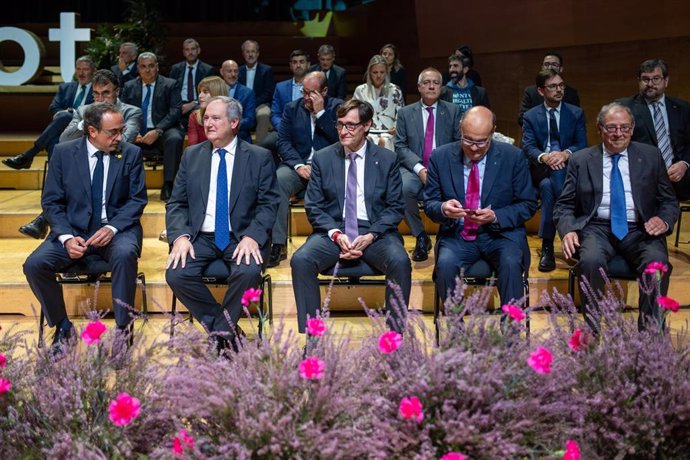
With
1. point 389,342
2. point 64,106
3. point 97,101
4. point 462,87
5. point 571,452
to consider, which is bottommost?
point 571,452

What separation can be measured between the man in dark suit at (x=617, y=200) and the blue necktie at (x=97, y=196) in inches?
97.3

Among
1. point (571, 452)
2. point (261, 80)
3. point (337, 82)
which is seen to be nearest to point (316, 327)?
point (571, 452)

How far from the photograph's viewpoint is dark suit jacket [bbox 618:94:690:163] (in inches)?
225

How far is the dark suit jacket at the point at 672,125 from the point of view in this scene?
571 cm

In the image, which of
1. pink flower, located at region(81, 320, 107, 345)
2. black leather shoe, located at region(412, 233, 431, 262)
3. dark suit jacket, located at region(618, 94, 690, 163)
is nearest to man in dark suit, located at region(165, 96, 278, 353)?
black leather shoe, located at region(412, 233, 431, 262)

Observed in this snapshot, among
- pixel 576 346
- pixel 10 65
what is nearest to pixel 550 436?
pixel 576 346

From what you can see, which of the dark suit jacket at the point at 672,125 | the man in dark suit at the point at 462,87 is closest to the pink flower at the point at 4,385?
the dark suit jacket at the point at 672,125

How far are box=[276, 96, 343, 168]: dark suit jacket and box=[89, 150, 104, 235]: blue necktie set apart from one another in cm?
163

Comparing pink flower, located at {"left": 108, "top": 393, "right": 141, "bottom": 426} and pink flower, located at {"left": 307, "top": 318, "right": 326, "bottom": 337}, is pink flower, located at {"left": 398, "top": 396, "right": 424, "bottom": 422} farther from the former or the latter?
pink flower, located at {"left": 108, "top": 393, "right": 141, "bottom": 426}

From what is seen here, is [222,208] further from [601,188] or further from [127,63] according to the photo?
[127,63]

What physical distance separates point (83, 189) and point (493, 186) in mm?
2182

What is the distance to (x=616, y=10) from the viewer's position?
24.5ft

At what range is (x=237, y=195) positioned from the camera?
462 cm

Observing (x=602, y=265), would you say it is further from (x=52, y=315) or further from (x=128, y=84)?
(x=128, y=84)
